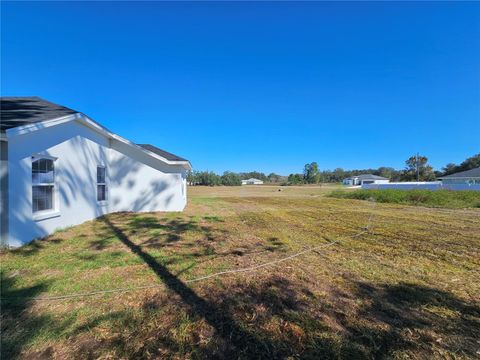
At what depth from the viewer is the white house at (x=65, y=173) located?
5648 mm

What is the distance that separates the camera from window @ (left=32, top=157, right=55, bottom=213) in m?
6.47

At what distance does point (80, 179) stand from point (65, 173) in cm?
87

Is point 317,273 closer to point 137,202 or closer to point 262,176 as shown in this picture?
point 137,202

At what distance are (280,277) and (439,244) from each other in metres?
5.46

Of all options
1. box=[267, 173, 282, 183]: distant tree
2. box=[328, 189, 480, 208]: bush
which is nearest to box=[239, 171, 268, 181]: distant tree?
box=[267, 173, 282, 183]: distant tree

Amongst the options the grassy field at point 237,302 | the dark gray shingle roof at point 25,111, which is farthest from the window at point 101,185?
the grassy field at point 237,302

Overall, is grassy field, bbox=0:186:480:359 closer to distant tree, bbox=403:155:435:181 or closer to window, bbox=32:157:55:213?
window, bbox=32:157:55:213

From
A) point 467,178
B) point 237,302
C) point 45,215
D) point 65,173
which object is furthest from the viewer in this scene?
point 467,178

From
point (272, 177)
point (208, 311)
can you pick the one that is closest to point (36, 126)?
point (208, 311)

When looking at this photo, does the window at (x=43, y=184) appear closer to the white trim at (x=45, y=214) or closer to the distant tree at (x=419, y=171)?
the white trim at (x=45, y=214)

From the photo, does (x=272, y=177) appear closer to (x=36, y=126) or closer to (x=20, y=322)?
(x=36, y=126)

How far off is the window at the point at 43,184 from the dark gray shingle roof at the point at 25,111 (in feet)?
3.27

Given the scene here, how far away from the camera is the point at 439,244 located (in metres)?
6.91

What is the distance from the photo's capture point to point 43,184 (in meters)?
6.70
